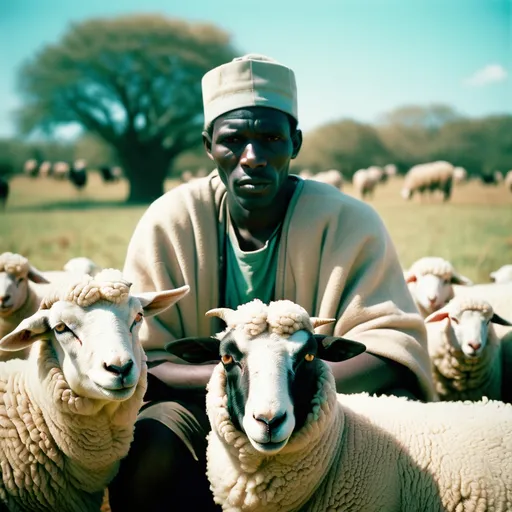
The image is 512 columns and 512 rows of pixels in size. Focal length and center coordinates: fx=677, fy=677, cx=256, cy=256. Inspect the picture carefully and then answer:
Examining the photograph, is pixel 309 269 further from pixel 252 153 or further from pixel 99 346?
pixel 99 346

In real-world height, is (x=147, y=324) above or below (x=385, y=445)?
above

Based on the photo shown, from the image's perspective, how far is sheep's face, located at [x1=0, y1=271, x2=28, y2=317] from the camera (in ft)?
15.9

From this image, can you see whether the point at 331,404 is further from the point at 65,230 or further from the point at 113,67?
the point at 113,67

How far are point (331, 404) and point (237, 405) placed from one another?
1.17 feet

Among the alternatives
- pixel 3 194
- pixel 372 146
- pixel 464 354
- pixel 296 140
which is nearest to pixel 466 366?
pixel 464 354

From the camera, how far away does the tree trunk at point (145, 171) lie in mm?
23438

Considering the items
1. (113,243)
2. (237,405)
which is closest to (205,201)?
(237,405)

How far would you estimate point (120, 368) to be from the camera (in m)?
2.41

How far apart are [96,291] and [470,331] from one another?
265 centimetres

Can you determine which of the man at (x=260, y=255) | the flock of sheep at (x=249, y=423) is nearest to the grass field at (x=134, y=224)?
the man at (x=260, y=255)

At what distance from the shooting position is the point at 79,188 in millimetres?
23234

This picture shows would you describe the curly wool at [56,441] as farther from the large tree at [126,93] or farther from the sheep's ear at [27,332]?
the large tree at [126,93]

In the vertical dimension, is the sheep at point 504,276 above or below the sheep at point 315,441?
below

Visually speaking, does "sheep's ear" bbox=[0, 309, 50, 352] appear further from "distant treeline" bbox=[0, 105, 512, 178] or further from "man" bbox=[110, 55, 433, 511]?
"distant treeline" bbox=[0, 105, 512, 178]
